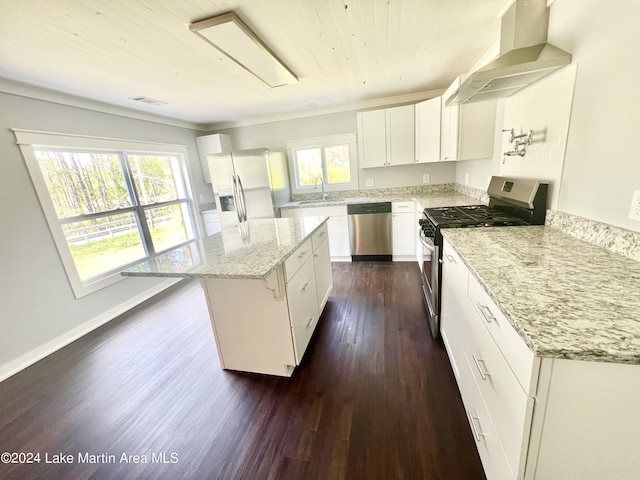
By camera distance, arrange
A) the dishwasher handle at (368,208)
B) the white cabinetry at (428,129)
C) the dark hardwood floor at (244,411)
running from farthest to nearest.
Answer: the dishwasher handle at (368,208) < the white cabinetry at (428,129) < the dark hardwood floor at (244,411)

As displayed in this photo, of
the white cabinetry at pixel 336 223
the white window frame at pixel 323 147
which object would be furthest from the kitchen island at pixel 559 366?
the white window frame at pixel 323 147

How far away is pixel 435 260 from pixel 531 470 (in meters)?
1.27

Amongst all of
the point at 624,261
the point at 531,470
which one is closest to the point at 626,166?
the point at 624,261

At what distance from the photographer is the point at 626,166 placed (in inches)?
43.8

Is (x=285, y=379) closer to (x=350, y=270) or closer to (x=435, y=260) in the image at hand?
(x=435, y=260)

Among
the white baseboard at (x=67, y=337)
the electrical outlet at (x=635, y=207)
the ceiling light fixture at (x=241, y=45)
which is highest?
the ceiling light fixture at (x=241, y=45)

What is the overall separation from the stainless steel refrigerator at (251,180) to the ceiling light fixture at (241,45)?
1.44 metres

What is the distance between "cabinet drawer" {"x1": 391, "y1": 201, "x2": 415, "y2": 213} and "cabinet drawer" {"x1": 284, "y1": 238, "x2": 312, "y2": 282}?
192 centimetres

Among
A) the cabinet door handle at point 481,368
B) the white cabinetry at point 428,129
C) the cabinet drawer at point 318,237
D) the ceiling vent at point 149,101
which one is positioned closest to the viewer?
the cabinet door handle at point 481,368

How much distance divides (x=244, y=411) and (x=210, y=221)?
3577mm

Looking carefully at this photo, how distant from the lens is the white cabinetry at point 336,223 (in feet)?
12.6

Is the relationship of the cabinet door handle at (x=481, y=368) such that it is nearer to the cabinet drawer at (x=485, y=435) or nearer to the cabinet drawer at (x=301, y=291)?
the cabinet drawer at (x=485, y=435)

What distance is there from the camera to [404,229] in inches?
143

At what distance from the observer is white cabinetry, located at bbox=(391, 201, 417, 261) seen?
3.57m
